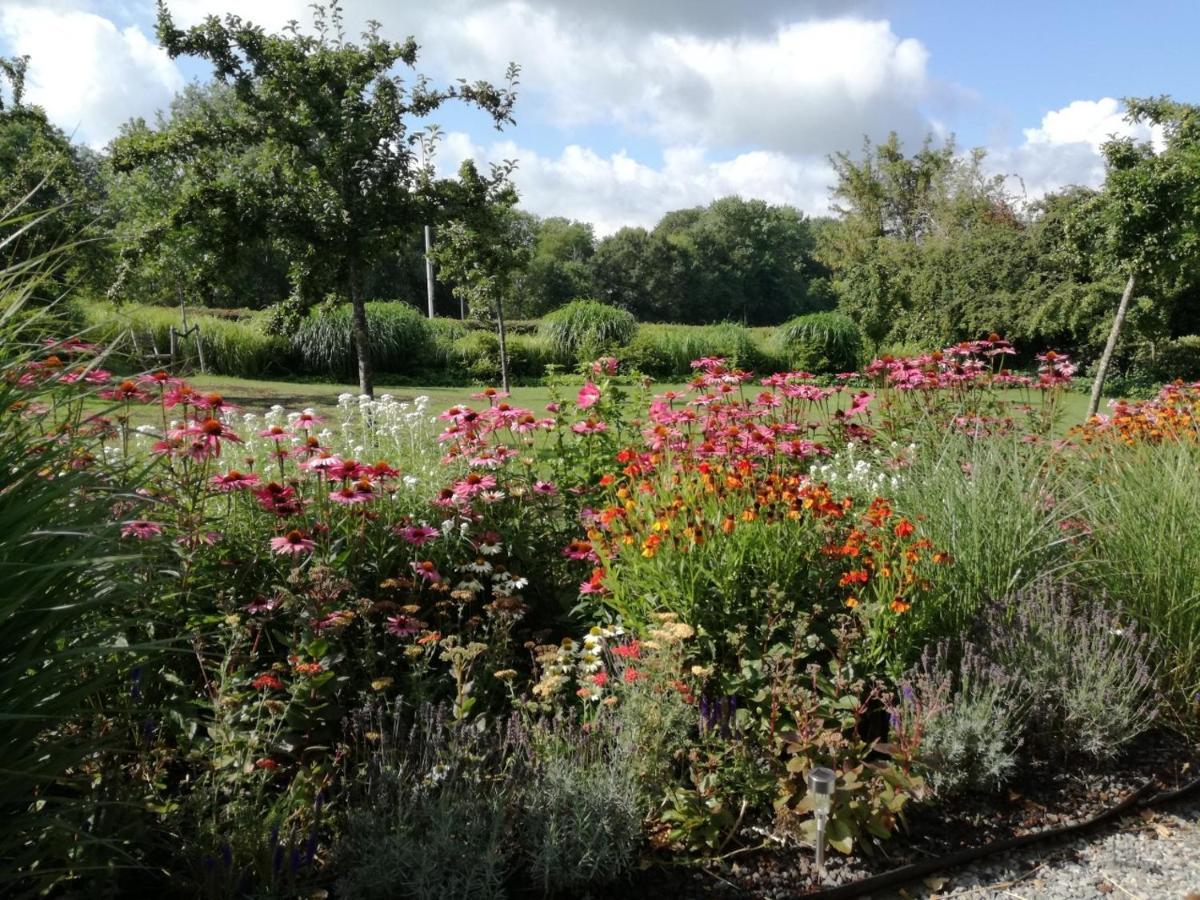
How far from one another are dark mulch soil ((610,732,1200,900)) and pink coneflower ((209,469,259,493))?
5.75 ft

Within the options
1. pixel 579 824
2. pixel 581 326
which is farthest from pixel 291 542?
pixel 581 326

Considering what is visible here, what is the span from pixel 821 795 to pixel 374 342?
50.2 ft

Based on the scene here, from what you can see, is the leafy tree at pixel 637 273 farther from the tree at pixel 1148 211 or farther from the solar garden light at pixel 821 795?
the solar garden light at pixel 821 795

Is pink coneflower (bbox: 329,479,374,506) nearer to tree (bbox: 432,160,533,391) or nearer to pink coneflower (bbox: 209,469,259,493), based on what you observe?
pink coneflower (bbox: 209,469,259,493)

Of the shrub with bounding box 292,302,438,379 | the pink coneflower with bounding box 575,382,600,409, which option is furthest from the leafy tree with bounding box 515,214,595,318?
the pink coneflower with bounding box 575,382,600,409

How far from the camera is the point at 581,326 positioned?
17.8 m

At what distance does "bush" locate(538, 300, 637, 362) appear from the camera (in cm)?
1758

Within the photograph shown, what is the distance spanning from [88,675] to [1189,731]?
141 inches

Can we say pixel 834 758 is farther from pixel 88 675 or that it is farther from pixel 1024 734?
pixel 88 675

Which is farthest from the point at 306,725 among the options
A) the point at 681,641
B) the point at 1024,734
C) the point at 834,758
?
the point at 1024,734

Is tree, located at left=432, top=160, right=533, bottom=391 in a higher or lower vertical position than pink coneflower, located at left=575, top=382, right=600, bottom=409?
higher

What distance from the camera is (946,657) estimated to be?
283 centimetres

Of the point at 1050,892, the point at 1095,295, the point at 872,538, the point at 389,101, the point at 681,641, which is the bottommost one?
the point at 1050,892

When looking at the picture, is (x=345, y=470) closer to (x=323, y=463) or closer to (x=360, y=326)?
(x=323, y=463)
